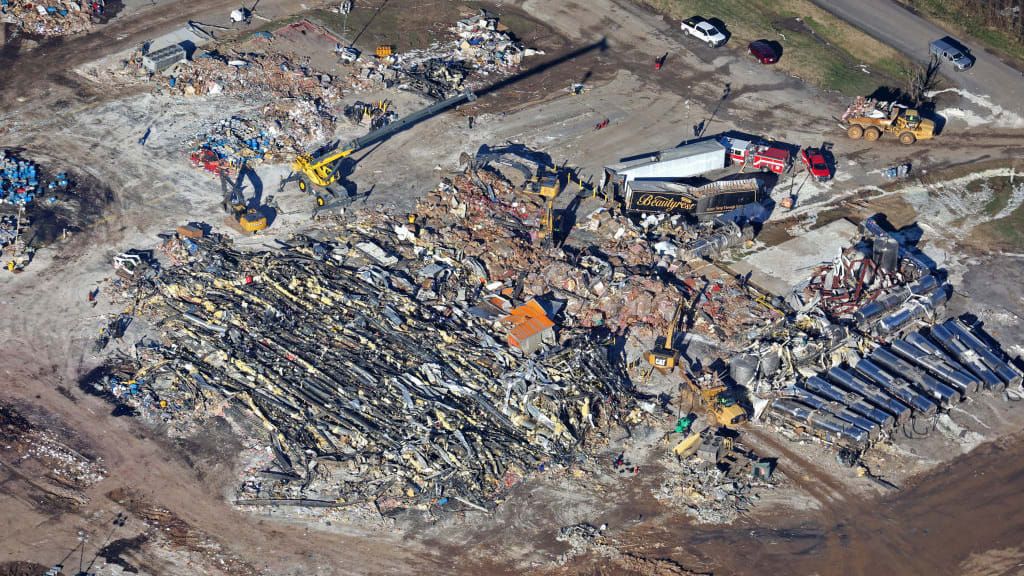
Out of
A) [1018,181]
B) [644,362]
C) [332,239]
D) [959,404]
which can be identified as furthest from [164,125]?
[1018,181]

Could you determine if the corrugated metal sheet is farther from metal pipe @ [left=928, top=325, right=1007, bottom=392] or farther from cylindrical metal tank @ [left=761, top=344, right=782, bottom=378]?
metal pipe @ [left=928, top=325, right=1007, bottom=392]

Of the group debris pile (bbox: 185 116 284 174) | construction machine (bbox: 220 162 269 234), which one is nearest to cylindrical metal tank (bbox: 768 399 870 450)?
construction machine (bbox: 220 162 269 234)

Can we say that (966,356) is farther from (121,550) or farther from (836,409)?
(121,550)

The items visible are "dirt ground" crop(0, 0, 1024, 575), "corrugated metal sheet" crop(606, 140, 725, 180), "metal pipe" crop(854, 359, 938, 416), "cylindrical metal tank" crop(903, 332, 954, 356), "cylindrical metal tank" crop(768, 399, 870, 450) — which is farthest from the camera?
"corrugated metal sheet" crop(606, 140, 725, 180)

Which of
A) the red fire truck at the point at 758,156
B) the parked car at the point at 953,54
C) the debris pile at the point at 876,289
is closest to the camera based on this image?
the debris pile at the point at 876,289

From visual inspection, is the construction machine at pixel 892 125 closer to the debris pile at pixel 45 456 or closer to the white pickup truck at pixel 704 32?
the white pickup truck at pixel 704 32

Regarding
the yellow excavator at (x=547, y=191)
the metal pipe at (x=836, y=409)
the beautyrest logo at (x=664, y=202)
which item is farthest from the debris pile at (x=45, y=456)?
the beautyrest logo at (x=664, y=202)

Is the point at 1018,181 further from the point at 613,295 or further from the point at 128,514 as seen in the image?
the point at 128,514
